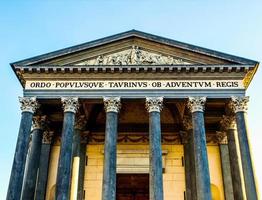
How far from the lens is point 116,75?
2138cm

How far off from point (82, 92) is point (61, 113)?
3568 millimetres

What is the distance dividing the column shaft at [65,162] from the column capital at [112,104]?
2.07 metres

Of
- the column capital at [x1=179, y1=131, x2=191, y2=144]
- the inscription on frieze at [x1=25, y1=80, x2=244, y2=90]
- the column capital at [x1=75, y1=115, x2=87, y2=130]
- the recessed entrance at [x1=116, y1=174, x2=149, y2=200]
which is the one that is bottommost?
the recessed entrance at [x1=116, y1=174, x2=149, y2=200]

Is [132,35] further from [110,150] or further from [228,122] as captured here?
[228,122]

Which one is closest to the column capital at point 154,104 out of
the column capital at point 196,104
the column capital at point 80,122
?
the column capital at point 196,104

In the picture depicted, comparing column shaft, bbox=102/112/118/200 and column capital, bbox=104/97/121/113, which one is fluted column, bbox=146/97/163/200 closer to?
column capital, bbox=104/97/121/113

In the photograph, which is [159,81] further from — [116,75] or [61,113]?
[61,113]

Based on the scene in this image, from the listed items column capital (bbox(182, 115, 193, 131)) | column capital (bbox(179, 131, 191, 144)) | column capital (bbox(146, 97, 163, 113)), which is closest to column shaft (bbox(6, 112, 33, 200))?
column capital (bbox(146, 97, 163, 113))

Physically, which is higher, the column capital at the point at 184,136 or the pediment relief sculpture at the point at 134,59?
the pediment relief sculpture at the point at 134,59

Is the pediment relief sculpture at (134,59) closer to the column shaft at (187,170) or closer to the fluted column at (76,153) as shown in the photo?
the fluted column at (76,153)

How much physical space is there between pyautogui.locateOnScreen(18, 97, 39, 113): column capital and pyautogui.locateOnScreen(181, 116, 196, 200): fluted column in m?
9.66

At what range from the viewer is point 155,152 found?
19172 millimetres

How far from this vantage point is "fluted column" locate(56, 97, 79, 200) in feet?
60.8

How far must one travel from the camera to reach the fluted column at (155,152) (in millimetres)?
18141
